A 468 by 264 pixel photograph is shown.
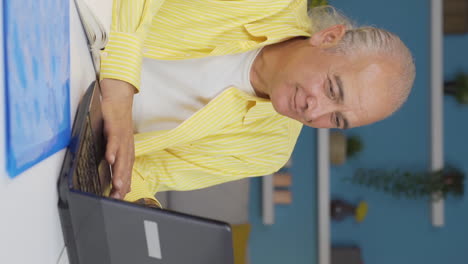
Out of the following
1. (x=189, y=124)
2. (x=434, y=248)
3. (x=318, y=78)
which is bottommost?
(x=434, y=248)

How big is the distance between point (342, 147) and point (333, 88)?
2.02 m

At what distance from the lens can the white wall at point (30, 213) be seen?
443 millimetres

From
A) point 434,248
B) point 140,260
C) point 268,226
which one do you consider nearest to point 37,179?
point 140,260

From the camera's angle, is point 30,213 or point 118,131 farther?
point 118,131

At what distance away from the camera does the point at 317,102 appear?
130 centimetres

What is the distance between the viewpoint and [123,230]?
→ 669mm

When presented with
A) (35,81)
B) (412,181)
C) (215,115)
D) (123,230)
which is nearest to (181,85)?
(215,115)

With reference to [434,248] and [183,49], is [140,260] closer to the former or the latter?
[183,49]

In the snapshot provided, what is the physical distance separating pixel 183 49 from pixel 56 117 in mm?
832

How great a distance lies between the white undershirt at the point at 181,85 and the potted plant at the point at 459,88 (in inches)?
86.4

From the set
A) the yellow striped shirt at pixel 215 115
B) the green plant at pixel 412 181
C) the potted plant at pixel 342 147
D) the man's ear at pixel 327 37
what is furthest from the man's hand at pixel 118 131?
the green plant at pixel 412 181

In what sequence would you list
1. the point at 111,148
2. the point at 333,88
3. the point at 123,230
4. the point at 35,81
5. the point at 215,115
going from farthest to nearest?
the point at 215,115 → the point at 333,88 → the point at 111,148 → the point at 123,230 → the point at 35,81

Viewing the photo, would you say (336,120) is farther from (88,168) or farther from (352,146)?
(352,146)

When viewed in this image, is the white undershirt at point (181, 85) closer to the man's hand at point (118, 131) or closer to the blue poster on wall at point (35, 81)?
the man's hand at point (118, 131)
